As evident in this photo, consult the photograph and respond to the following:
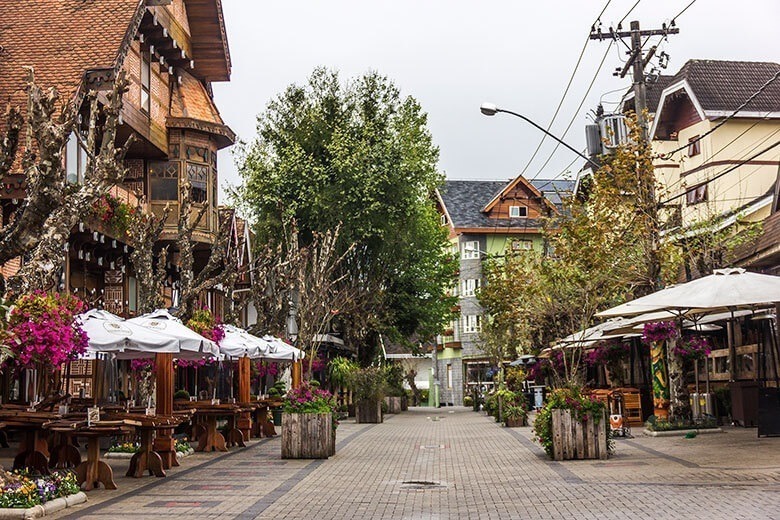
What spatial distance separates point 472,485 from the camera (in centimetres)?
1544

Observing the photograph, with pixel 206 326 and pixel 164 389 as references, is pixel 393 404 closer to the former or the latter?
pixel 206 326

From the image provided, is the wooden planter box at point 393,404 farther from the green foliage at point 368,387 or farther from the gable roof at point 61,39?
the gable roof at point 61,39

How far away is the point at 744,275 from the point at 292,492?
877 cm

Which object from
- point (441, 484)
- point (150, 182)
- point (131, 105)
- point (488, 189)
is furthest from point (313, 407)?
point (488, 189)

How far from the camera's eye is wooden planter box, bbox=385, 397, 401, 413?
5163 centimetres

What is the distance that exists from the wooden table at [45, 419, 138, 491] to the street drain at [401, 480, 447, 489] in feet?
13.5

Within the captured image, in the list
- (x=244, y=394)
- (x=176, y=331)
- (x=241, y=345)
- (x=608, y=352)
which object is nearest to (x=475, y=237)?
(x=608, y=352)

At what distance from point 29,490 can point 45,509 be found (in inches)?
12.3

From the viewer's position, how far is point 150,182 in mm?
31500

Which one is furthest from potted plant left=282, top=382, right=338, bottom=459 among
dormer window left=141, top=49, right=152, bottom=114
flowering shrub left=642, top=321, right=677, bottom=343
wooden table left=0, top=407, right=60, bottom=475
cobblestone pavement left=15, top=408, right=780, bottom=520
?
dormer window left=141, top=49, right=152, bottom=114

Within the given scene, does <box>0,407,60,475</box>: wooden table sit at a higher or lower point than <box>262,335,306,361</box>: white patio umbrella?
lower

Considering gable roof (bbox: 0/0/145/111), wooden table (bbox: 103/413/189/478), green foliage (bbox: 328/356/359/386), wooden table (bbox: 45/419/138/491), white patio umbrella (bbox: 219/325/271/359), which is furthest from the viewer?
green foliage (bbox: 328/356/359/386)

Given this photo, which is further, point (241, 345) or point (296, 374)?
point (296, 374)

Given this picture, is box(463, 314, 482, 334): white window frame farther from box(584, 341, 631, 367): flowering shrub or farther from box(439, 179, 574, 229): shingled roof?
box(584, 341, 631, 367): flowering shrub
